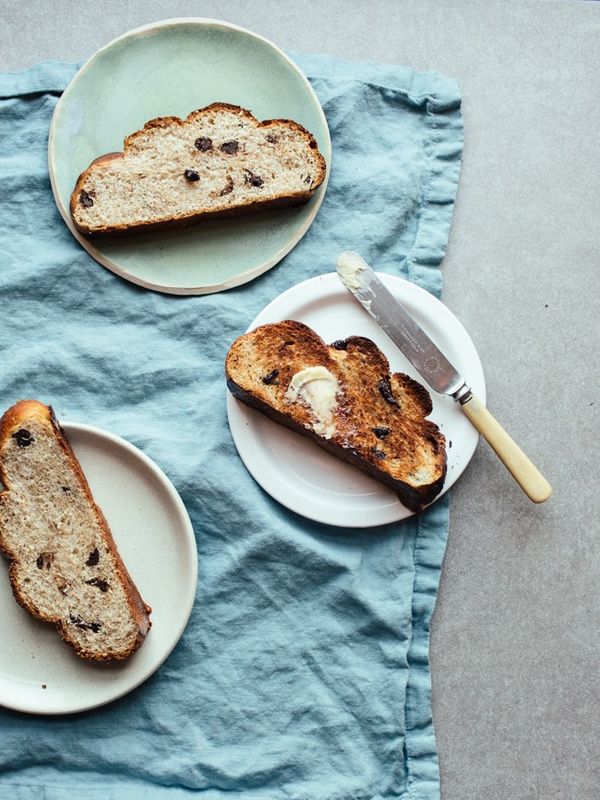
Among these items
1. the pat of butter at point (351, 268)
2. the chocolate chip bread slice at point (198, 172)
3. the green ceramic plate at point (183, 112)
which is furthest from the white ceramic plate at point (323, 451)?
the chocolate chip bread slice at point (198, 172)

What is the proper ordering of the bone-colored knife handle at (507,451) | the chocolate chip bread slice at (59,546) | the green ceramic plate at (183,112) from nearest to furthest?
the chocolate chip bread slice at (59,546)
the bone-colored knife handle at (507,451)
the green ceramic plate at (183,112)

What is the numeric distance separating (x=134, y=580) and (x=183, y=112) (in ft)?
4.58

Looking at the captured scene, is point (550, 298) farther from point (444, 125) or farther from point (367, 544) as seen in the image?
point (367, 544)

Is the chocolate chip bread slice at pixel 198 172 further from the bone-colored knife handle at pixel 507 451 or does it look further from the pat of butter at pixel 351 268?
the bone-colored knife handle at pixel 507 451

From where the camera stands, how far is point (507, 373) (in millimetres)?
2588

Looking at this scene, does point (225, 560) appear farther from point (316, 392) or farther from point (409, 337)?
point (409, 337)

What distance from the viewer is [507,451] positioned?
2410 millimetres

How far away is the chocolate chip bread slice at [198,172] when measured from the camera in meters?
2.49

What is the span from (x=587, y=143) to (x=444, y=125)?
1.49ft

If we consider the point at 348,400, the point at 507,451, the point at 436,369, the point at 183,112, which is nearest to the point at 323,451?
the point at 348,400

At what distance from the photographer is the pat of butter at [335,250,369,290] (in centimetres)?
249

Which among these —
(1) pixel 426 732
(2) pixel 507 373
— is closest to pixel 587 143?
(2) pixel 507 373

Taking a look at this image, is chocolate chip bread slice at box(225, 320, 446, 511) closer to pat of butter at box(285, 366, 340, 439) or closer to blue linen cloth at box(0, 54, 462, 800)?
pat of butter at box(285, 366, 340, 439)

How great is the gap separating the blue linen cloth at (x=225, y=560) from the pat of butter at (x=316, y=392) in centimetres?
24
